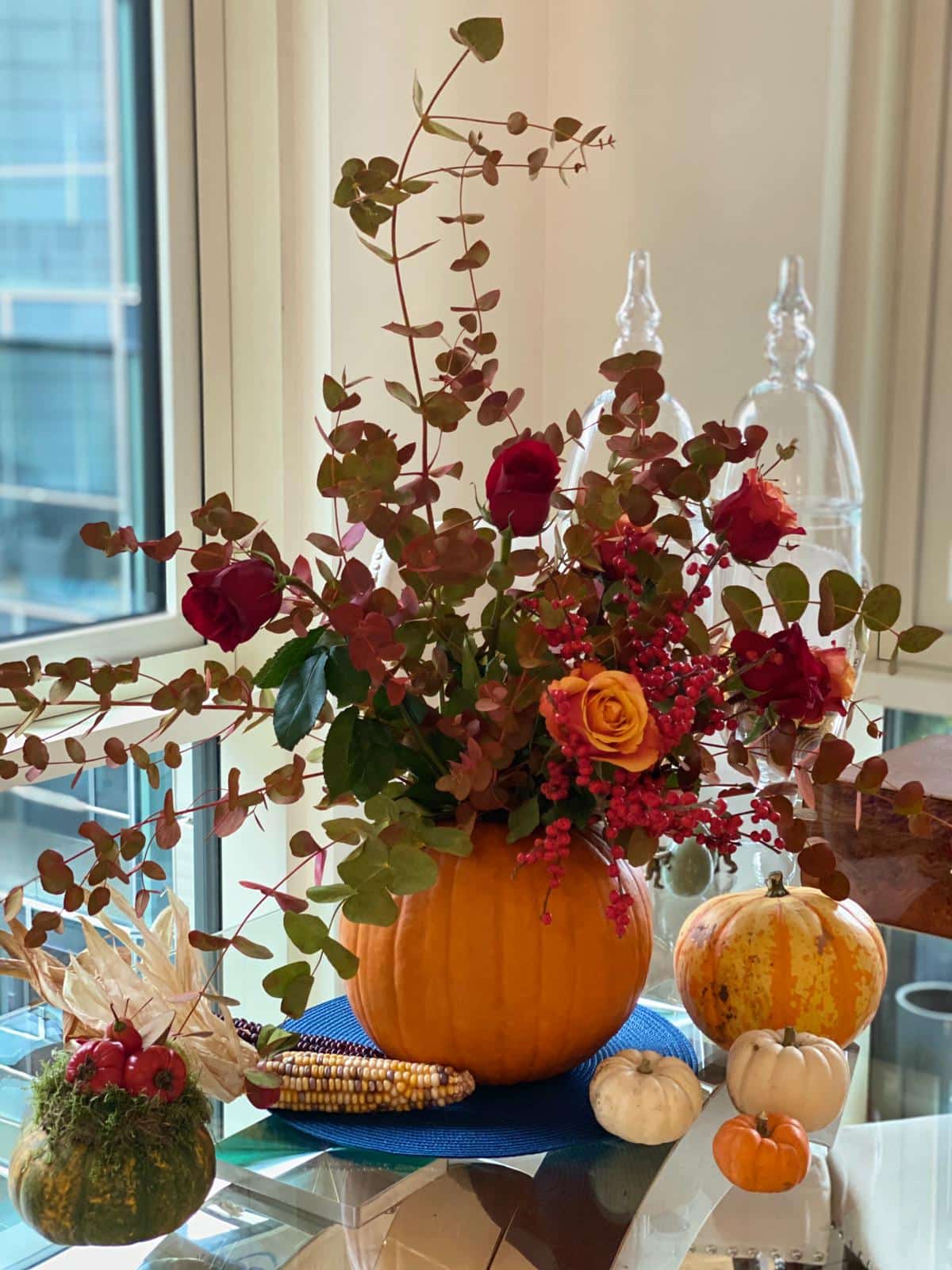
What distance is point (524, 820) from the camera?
82 centimetres

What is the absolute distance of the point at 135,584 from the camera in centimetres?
183

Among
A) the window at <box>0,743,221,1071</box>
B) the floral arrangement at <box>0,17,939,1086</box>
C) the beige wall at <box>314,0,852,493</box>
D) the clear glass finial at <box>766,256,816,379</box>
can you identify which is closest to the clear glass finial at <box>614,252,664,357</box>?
the clear glass finial at <box>766,256,816,379</box>

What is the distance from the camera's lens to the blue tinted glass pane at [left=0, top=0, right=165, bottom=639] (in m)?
1.66

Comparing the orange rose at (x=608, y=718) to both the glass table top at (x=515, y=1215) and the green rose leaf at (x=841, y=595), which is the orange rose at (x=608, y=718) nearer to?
the green rose leaf at (x=841, y=595)

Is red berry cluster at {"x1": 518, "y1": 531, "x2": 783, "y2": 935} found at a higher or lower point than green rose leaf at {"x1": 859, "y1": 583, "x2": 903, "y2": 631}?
lower

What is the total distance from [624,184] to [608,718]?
1.57 meters

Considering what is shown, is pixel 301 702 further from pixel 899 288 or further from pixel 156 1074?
pixel 899 288

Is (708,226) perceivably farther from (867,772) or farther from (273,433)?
(867,772)

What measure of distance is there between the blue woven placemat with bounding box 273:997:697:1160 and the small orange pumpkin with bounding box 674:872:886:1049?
0.10 meters

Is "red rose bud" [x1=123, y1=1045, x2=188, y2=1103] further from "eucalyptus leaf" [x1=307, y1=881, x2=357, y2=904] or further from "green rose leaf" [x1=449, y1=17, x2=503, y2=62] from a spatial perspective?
"green rose leaf" [x1=449, y1=17, x2=503, y2=62]

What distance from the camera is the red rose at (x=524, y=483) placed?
77cm

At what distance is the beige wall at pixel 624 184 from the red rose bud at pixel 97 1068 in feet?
3.97

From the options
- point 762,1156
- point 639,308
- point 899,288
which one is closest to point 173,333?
point 639,308

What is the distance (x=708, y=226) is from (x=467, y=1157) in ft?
5.17
